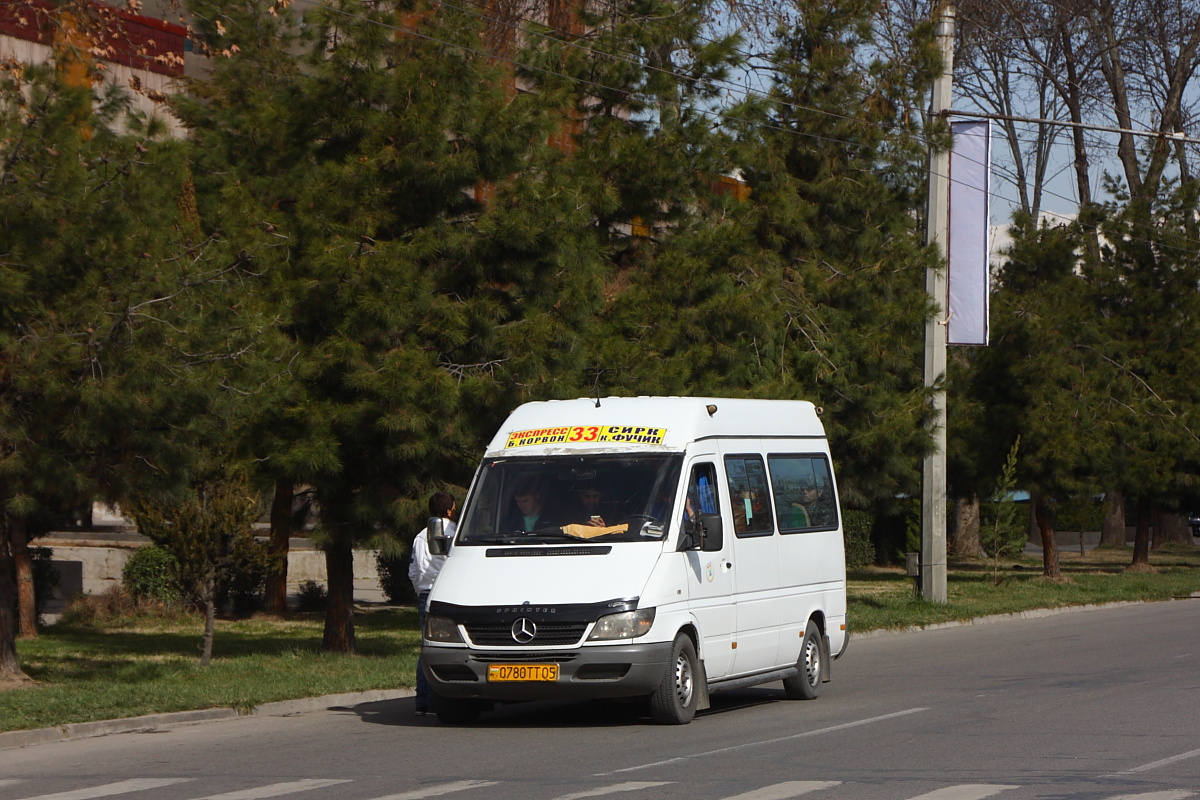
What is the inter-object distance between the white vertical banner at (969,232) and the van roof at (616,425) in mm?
12311

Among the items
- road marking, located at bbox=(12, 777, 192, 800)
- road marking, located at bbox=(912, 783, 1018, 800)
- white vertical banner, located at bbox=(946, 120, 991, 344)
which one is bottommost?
road marking, located at bbox=(12, 777, 192, 800)

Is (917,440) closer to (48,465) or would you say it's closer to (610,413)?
(610,413)

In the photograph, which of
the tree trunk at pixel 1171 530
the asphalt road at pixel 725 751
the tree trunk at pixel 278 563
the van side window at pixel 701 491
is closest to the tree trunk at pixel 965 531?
the tree trunk at pixel 1171 530

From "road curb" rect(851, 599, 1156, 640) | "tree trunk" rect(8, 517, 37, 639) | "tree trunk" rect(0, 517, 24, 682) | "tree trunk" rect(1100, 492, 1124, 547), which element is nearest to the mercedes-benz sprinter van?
"tree trunk" rect(0, 517, 24, 682)

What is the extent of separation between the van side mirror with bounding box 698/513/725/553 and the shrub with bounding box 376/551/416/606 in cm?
1526

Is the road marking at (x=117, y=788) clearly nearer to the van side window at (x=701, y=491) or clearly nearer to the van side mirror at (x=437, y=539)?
the van side mirror at (x=437, y=539)

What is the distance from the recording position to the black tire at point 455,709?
12078 millimetres

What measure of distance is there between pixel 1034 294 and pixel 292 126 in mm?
20356

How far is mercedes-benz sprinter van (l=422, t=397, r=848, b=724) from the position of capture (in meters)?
11.2

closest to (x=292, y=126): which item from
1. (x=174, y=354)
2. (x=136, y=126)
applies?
(x=136, y=126)

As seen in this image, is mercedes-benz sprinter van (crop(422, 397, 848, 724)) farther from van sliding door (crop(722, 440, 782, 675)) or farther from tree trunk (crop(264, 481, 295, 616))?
tree trunk (crop(264, 481, 295, 616))

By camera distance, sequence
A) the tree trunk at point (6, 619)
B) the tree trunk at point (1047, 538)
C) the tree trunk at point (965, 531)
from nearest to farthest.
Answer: the tree trunk at point (6, 619)
the tree trunk at point (1047, 538)
the tree trunk at point (965, 531)

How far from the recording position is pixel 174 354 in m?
13.4

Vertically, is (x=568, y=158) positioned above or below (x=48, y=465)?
above
